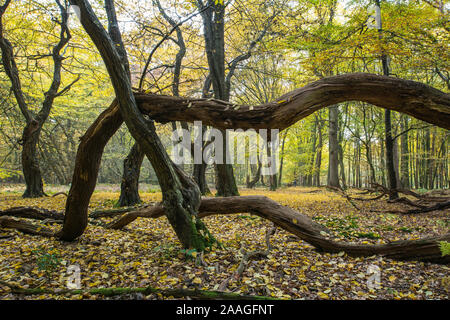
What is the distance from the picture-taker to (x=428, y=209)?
648cm

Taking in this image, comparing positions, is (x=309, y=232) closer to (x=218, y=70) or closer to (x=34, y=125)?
(x=218, y=70)

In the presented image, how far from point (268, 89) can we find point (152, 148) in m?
15.7

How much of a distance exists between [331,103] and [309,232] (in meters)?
1.84

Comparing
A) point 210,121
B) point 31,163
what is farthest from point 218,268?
point 31,163

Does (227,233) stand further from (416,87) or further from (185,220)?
(416,87)

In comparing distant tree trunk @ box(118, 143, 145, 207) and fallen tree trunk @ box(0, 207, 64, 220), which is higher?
distant tree trunk @ box(118, 143, 145, 207)

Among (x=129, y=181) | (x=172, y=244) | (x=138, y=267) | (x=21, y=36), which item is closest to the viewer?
(x=138, y=267)

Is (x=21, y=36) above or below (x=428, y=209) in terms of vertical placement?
above

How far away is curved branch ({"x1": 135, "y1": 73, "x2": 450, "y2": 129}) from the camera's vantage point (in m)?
2.59

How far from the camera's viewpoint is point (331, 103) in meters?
2.87

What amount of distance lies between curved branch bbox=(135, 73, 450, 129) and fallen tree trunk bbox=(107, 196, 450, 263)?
1320mm

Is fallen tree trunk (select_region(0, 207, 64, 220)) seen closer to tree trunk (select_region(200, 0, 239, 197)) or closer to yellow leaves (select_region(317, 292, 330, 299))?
tree trunk (select_region(200, 0, 239, 197))

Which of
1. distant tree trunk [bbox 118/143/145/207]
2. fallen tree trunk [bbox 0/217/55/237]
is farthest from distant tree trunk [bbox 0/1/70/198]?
fallen tree trunk [bbox 0/217/55/237]
